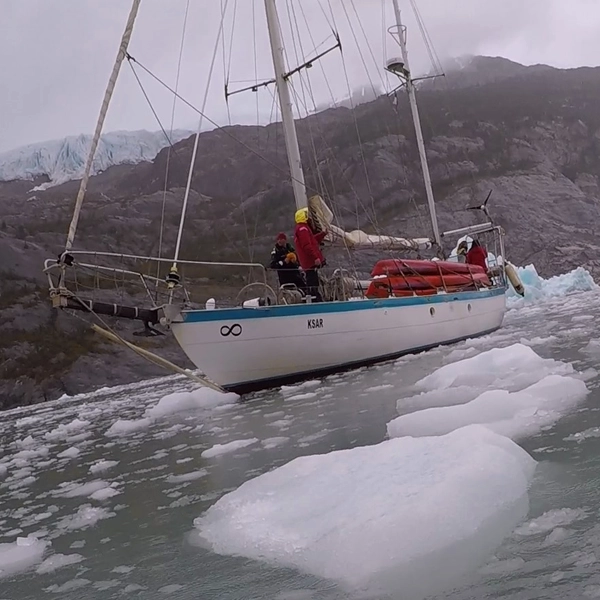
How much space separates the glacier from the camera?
615ft

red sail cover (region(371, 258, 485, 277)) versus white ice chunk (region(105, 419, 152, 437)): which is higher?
red sail cover (region(371, 258, 485, 277))

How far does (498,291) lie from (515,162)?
79753 mm

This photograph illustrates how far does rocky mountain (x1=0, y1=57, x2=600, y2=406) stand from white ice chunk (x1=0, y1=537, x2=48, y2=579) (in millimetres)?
32746

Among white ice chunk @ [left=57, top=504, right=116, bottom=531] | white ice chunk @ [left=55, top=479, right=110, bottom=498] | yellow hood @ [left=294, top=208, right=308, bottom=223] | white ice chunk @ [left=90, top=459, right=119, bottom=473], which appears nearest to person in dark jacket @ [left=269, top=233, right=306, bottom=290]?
yellow hood @ [left=294, top=208, right=308, bottom=223]

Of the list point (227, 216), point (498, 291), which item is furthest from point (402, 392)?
point (227, 216)

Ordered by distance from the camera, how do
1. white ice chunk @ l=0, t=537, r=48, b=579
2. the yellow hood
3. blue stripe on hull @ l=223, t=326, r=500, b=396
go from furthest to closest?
the yellow hood
blue stripe on hull @ l=223, t=326, r=500, b=396
white ice chunk @ l=0, t=537, r=48, b=579

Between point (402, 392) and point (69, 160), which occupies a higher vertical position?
point (69, 160)

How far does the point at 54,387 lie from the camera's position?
41.8 meters

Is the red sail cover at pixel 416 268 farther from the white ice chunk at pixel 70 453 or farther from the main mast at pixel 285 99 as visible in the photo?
the white ice chunk at pixel 70 453

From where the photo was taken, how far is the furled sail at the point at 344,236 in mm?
13984

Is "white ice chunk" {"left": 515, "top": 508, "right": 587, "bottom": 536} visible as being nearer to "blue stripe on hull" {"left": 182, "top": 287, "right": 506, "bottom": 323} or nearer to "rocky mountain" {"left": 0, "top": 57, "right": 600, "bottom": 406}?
"blue stripe on hull" {"left": 182, "top": 287, "right": 506, "bottom": 323}

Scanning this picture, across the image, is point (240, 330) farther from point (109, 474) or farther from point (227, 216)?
point (227, 216)

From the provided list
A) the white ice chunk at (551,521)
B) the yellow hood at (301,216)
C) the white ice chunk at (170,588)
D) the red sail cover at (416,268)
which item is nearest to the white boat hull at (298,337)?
the red sail cover at (416,268)

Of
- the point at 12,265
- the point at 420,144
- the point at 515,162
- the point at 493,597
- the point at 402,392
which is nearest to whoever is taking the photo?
the point at 493,597
